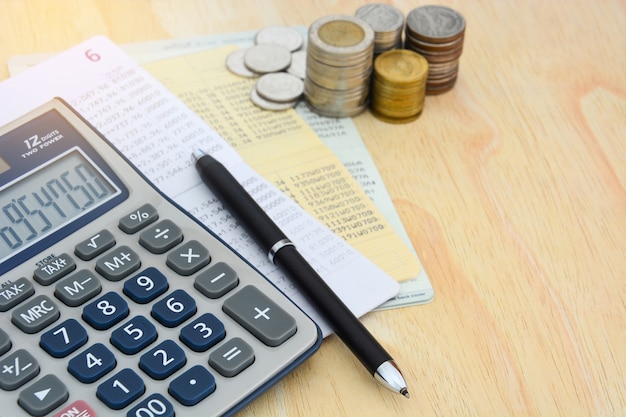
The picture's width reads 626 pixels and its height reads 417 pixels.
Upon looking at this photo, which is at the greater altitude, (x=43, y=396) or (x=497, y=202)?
(x=43, y=396)

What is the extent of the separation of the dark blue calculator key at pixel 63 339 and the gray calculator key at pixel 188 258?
72 mm

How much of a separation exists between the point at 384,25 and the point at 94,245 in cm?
31

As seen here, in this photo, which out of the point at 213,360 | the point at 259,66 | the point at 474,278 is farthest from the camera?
the point at 259,66

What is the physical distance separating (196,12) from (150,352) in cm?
42

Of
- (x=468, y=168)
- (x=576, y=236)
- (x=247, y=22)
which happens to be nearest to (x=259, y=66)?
(x=247, y=22)

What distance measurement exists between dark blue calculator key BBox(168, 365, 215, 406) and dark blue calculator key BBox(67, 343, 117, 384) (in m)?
0.04

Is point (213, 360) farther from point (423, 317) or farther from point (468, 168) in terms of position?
point (468, 168)

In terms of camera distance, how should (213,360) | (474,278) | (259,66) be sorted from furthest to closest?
A: 1. (259,66)
2. (474,278)
3. (213,360)

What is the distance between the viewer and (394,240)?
623 mm

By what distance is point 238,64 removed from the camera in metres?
0.76

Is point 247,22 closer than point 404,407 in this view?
No

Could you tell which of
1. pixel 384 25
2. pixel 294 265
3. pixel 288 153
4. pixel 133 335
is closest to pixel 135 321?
pixel 133 335

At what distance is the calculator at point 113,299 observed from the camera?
1.59 feet

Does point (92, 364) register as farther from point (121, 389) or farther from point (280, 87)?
point (280, 87)
